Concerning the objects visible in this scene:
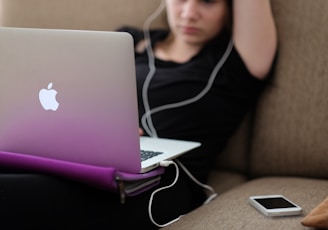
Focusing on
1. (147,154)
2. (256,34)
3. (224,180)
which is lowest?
(224,180)

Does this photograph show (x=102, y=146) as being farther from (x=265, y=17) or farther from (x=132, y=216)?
(x=265, y=17)

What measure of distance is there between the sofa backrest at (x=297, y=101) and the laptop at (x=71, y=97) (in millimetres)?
542

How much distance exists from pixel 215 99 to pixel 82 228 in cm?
60

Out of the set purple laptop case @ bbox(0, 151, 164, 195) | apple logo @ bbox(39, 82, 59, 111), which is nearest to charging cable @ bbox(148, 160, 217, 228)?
purple laptop case @ bbox(0, 151, 164, 195)

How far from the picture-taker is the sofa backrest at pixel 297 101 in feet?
4.47

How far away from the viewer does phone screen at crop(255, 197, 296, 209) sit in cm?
106

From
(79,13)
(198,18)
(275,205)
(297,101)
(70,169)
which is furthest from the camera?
(79,13)

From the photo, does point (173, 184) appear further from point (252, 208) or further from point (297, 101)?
point (297, 101)

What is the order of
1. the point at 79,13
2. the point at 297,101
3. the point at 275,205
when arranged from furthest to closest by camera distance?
the point at 79,13
the point at 297,101
the point at 275,205

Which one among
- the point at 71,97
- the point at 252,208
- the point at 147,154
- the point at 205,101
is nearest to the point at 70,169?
the point at 71,97

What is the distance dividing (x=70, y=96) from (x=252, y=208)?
0.47 meters

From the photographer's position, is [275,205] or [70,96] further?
[275,205]

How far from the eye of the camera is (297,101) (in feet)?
4.56

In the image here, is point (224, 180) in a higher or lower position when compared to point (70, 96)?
lower
